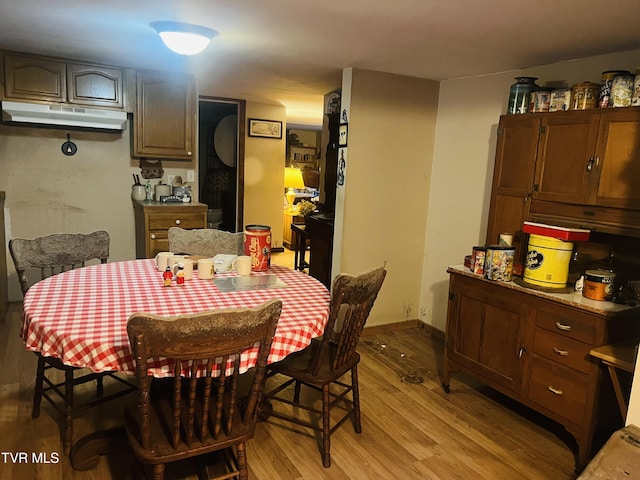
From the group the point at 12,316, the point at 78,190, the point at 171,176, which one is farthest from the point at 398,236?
the point at 12,316

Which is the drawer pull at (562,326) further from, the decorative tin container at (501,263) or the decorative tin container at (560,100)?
the decorative tin container at (560,100)

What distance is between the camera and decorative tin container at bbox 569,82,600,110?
7.86ft

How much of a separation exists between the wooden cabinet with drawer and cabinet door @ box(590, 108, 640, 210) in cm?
292

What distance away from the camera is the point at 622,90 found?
2.24 metres

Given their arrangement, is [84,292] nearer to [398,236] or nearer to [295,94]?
[398,236]

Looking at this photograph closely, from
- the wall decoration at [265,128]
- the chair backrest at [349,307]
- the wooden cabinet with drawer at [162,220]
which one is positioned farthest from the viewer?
the wall decoration at [265,128]

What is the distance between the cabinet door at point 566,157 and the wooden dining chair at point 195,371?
183 cm

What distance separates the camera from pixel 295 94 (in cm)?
498

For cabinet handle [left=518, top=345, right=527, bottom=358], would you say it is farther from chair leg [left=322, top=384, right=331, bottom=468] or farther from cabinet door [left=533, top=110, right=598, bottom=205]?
chair leg [left=322, top=384, right=331, bottom=468]

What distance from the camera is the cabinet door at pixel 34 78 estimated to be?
3.38 metres

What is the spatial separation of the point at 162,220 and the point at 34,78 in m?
1.39

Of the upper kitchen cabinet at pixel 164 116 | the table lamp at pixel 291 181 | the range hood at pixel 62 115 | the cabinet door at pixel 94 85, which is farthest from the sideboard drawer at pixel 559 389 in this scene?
the table lamp at pixel 291 181

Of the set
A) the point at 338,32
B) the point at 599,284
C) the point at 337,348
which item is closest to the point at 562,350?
the point at 599,284

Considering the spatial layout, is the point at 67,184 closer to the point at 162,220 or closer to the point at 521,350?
the point at 162,220
